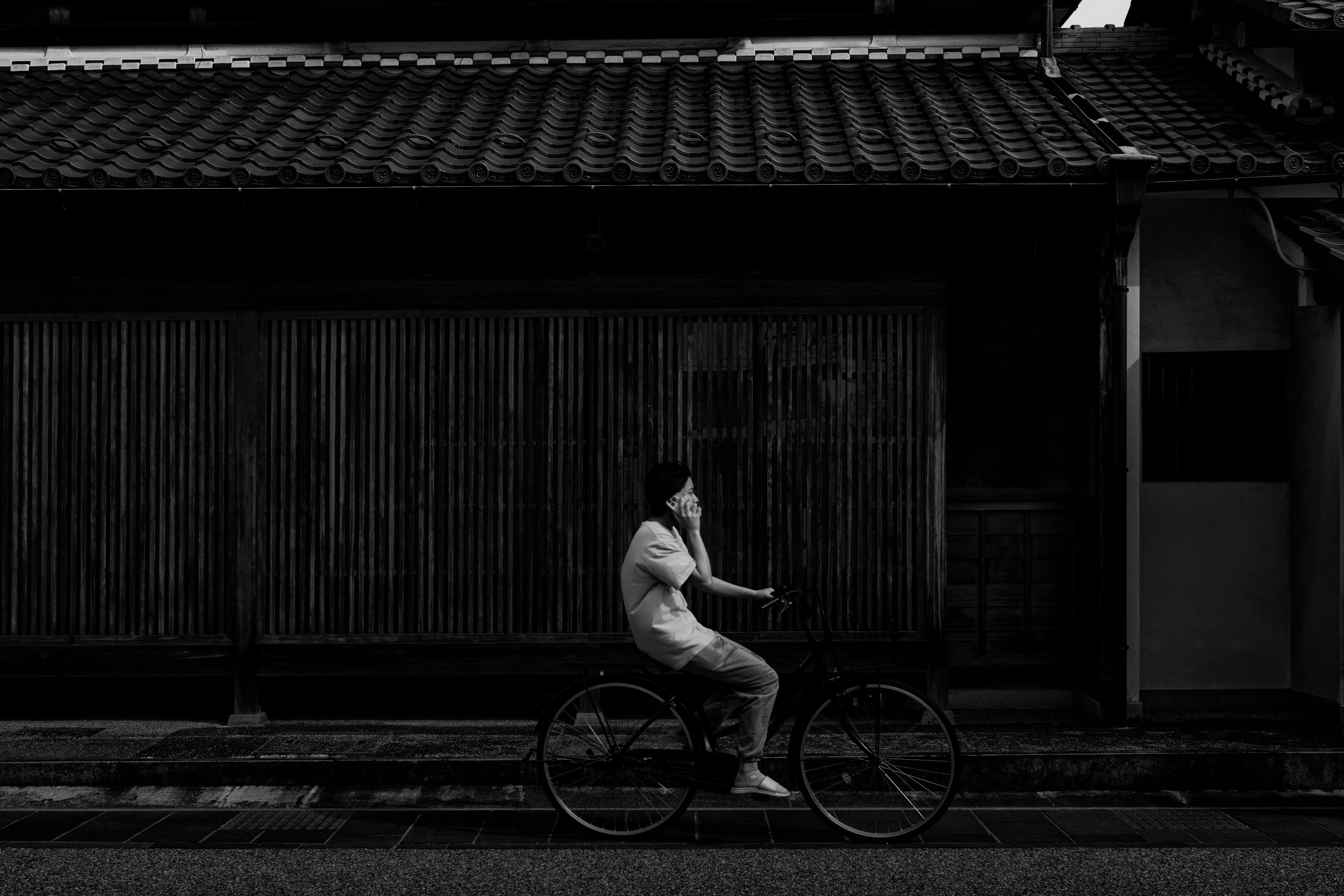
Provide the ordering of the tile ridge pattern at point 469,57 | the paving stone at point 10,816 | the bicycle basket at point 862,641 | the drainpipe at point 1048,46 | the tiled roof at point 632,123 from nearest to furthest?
1. the paving stone at point 10,816
2. the tiled roof at point 632,123
3. the bicycle basket at point 862,641
4. the drainpipe at point 1048,46
5. the tile ridge pattern at point 469,57

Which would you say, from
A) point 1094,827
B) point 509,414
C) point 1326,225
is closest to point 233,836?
point 509,414

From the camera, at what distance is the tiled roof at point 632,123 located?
8.99 metres

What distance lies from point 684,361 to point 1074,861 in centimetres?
501

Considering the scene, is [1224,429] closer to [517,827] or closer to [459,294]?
[459,294]

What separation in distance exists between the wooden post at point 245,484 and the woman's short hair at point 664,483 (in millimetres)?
4358

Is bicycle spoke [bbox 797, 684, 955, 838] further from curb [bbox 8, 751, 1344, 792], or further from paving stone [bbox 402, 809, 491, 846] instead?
paving stone [bbox 402, 809, 491, 846]

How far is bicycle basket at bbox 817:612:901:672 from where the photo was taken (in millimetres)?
9953

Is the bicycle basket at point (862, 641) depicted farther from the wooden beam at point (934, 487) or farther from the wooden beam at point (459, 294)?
the wooden beam at point (459, 294)

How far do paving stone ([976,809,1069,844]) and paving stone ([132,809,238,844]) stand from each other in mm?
4831

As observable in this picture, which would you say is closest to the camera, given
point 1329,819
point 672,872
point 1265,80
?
point 672,872

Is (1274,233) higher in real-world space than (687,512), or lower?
higher

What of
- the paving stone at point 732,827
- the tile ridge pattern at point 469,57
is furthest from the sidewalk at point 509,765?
the tile ridge pattern at point 469,57

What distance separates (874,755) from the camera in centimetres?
705

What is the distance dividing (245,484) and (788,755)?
5299 mm
